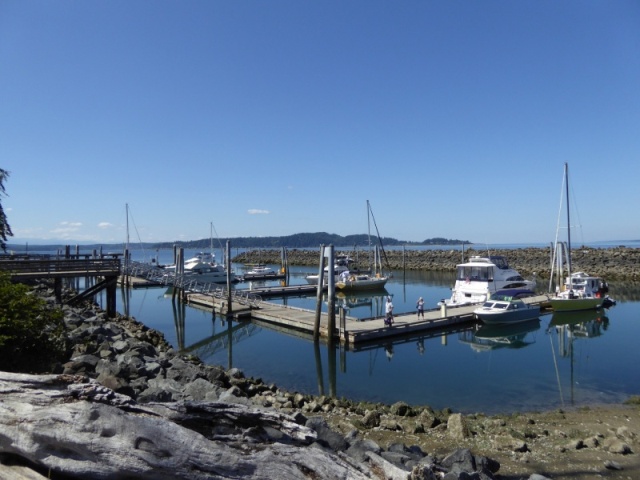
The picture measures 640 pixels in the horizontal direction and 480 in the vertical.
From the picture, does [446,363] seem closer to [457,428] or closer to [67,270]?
[457,428]

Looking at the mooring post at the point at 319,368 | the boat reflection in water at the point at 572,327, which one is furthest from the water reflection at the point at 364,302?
the boat reflection in water at the point at 572,327

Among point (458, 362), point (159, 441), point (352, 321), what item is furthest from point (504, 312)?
point (159, 441)

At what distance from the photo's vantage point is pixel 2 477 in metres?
4.16

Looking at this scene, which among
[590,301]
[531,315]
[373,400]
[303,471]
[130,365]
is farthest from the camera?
[590,301]

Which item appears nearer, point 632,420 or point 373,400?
point 632,420

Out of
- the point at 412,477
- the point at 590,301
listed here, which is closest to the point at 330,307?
the point at 412,477

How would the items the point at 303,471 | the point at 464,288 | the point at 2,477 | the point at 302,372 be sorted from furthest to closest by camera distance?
the point at 464,288 < the point at 302,372 < the point at 303,471 < the point at 2,477

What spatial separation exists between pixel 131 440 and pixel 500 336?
25182mm

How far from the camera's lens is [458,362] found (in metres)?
20.2

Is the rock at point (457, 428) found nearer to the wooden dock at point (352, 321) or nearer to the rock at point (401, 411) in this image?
the rock at point (401, 411)

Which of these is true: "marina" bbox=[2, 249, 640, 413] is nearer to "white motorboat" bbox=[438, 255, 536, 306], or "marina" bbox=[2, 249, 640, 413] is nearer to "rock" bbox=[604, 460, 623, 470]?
"white motorboat" bbox=[438, 255, 536, 306]

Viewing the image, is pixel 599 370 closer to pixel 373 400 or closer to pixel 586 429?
pixel 586 429

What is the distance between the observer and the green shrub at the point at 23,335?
9516 millimetres

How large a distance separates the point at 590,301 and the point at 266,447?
3426 centimetres
